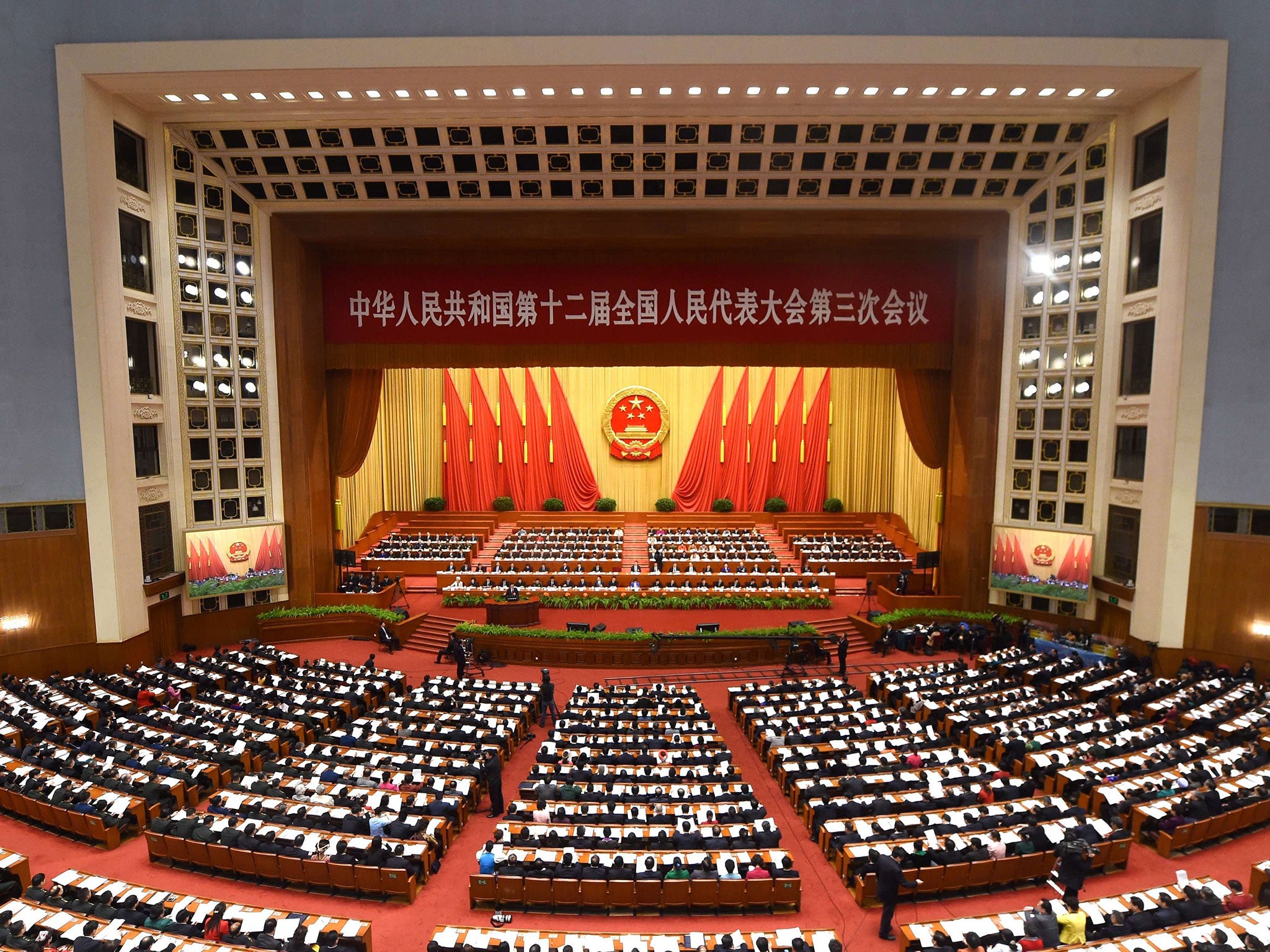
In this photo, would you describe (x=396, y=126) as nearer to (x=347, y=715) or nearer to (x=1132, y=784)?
(x=347, y=715)

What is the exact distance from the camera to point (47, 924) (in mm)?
7422

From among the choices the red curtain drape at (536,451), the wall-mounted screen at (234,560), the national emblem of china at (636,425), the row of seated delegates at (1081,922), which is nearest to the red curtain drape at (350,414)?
the wall-mounted screen at (234,560)

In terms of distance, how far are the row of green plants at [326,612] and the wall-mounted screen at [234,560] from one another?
2.56 feet

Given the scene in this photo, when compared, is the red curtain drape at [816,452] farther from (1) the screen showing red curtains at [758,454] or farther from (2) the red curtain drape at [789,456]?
(2) the red curtain drape at [789,456]

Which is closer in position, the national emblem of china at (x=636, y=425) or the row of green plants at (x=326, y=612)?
the row of green plants at (x=326, y=612)

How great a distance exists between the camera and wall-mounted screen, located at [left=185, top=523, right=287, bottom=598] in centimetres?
1962

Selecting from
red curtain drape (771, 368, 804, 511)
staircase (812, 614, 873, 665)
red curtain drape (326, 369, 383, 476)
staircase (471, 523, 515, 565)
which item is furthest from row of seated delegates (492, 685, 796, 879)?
red curtain drape (771, 368, 804, 511)

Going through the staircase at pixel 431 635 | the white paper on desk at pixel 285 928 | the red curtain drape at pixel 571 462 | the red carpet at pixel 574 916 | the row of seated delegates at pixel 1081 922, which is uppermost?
the red curtain drape at pixel 571 462

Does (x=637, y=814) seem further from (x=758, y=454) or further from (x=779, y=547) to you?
(x=758, y=454)

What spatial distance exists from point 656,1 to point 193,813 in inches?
664

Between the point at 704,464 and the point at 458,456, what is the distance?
1124 cm

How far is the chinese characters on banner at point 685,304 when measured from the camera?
72.2 ft

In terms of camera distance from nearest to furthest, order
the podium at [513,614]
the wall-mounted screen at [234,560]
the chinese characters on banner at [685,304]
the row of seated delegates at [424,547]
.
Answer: the wall-mounted screen at [234,560], the podium at [513,614], the chinese characters on banner at [685,304], the row of seated delegates at [424,547]

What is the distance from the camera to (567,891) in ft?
27.5
